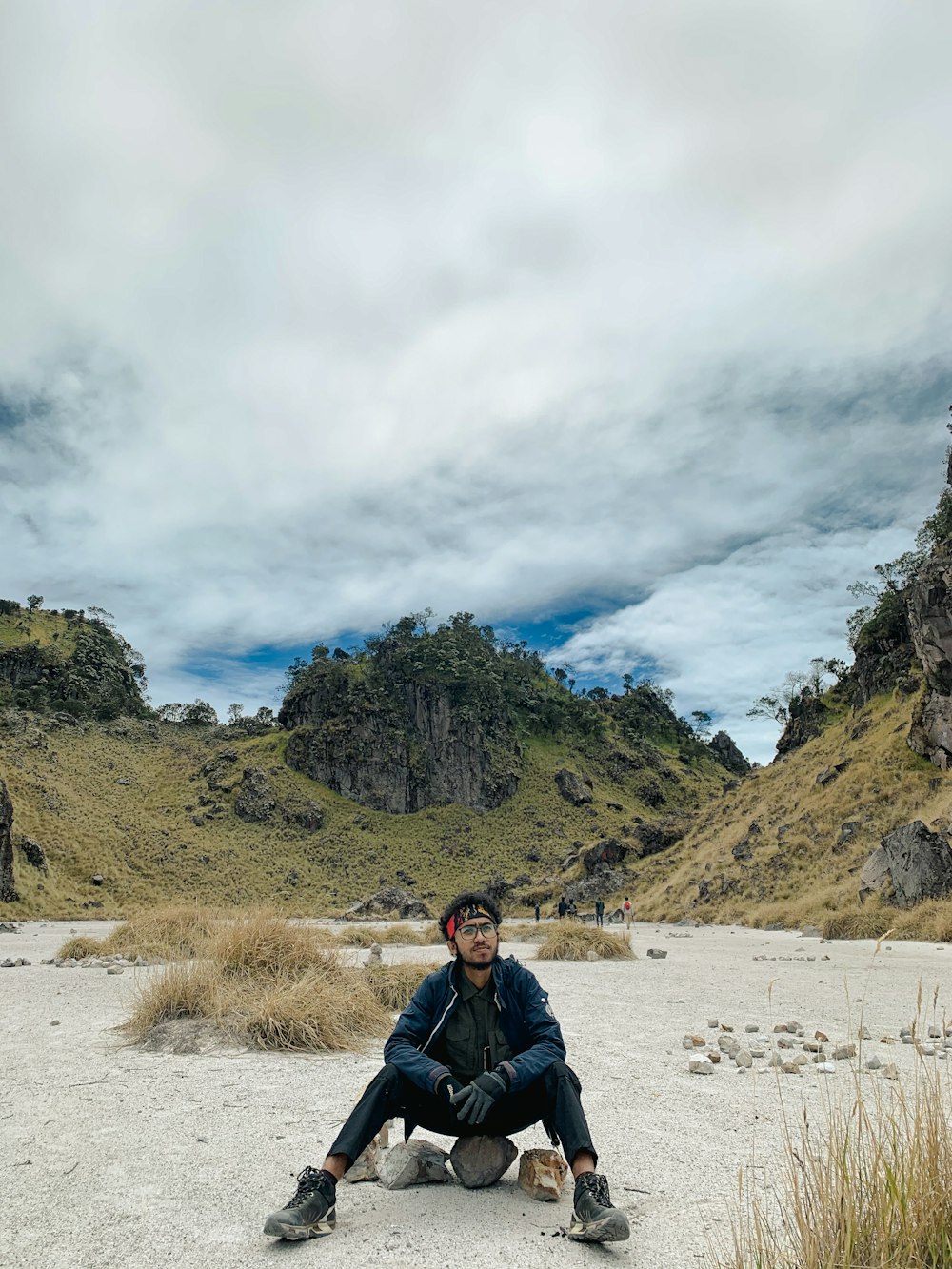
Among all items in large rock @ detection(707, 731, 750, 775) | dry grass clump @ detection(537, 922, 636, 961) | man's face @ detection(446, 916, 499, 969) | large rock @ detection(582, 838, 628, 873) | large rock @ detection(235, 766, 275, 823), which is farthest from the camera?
large rock @ detection(707, 731, 750, 775)

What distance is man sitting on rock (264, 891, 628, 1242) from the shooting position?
3070mm

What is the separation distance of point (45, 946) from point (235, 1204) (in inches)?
849

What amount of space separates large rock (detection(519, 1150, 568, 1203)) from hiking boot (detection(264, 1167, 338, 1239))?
91 cm

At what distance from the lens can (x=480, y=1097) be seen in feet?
10.4

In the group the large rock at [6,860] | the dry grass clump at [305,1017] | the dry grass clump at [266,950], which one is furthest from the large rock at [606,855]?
the dry grass clump at [305,1017]

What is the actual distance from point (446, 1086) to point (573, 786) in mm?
88939

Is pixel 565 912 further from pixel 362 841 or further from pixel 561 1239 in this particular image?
pixel 362 841

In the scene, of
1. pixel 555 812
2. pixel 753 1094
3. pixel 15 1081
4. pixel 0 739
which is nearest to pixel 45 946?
pixel 15 1081

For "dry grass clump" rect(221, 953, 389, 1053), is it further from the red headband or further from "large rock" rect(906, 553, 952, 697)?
"large rock" rect(906, 553, 952, 697)

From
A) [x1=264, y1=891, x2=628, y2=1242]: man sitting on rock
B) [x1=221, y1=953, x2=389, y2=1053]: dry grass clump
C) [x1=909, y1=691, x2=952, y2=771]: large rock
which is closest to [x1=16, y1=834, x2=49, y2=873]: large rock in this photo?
[x1=221, y1=953, x2=389, y2=1053]: dry grass clump

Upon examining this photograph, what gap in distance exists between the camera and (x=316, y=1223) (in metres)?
3.07

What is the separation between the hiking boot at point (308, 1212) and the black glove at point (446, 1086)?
57 centimetres

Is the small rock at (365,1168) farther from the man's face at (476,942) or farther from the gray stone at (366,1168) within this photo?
the man's face at (476,942)

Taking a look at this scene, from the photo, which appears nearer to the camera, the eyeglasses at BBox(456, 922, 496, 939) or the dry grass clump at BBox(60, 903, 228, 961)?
the eyeglasses at BBox(456, 922, 496, 939)
